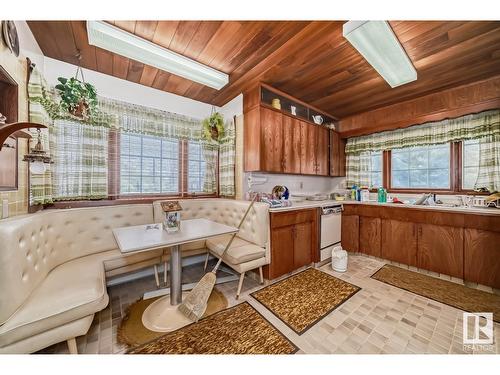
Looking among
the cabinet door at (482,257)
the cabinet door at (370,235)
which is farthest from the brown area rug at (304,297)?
the cabinet door at (482,257)

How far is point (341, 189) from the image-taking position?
155 inches

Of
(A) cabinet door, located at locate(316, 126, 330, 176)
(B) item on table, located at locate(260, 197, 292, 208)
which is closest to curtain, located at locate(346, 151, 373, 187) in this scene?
(A) cabinet door, located at locate(316, 126, 330, 176)

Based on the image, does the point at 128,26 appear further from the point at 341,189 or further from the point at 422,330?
the point at 341,189

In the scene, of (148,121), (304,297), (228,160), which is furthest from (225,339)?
(148,121)

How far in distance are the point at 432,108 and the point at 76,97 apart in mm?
4520

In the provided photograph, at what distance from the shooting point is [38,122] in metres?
1.67

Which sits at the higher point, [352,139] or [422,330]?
[352,139]

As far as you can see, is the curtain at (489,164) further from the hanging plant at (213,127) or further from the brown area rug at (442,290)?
the hanging plant at (213,127)

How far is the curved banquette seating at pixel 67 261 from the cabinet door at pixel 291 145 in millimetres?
1048

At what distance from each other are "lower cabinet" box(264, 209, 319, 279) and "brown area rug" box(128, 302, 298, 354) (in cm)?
70

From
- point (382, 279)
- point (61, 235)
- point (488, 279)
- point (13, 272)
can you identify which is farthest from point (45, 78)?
point (488, 279)

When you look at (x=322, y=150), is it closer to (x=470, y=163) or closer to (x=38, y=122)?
(x=470, y=163)

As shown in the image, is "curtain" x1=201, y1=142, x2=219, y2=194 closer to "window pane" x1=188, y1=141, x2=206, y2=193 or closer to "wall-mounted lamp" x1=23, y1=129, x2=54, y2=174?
"window pane" x1=188, y1=141, x2=206, y2=193
